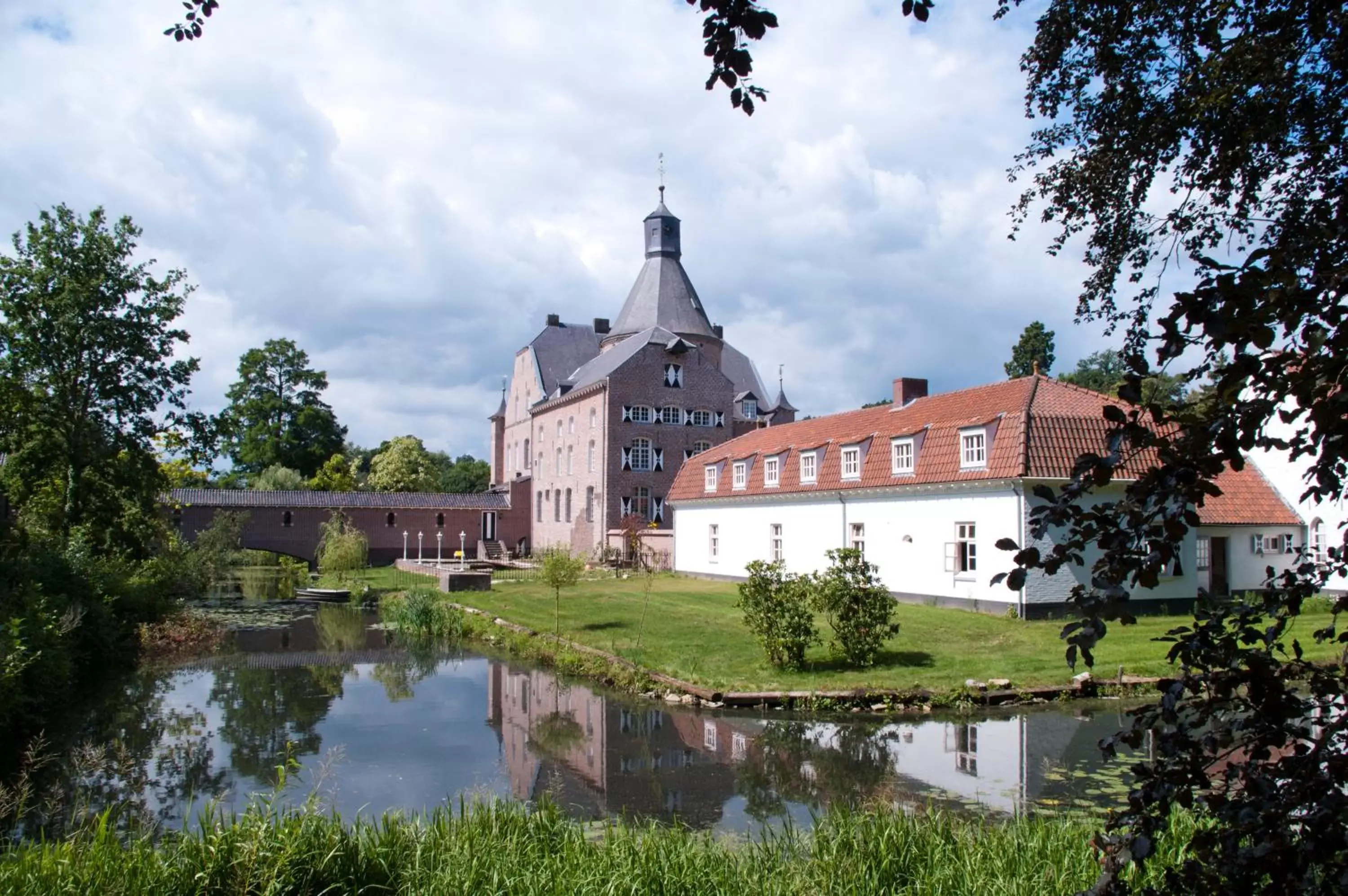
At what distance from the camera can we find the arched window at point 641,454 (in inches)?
1757

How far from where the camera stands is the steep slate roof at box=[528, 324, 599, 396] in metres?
54.4

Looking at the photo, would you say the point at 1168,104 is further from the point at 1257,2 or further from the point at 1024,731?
the point at 1024,731

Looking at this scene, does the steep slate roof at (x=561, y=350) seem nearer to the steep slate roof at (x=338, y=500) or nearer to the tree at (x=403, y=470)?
the steep slate roof at (x=338, y=500)

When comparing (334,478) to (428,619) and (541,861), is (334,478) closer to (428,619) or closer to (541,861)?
(428,619)

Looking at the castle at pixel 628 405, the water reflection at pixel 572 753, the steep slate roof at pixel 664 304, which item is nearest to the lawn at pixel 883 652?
the water reflection at pixel 572 753

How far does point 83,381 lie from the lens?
23.8m

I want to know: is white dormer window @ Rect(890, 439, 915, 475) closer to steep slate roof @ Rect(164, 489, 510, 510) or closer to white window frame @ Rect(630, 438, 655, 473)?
white window frame @ Rect(630, 438, 655, 473)

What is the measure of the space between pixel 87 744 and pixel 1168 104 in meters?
13.2

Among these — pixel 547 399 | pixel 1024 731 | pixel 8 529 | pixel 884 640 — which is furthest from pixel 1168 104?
pixel 547 399

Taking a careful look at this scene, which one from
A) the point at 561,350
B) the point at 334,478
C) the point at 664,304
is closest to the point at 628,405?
the point at 664,304

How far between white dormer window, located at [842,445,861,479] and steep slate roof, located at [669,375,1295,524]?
6.6 inches

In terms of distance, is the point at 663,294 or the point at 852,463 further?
the point at 663,294

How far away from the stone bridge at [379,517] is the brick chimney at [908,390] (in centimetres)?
2563

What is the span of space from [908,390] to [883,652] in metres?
13.8
